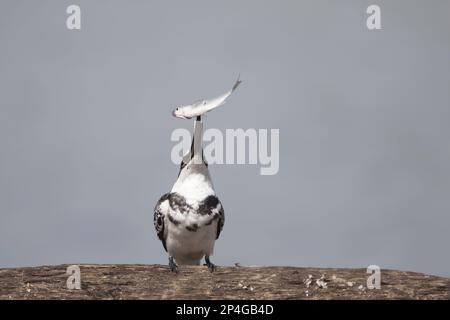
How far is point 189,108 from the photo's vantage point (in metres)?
16.7

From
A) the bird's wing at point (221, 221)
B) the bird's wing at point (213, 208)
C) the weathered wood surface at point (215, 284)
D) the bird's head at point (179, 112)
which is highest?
the bird's head at point (179, 112)

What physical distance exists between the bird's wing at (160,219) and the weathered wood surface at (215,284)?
2136 mm

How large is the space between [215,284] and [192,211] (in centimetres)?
233

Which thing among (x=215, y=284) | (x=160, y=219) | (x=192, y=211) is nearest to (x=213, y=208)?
(x=192, y=211)

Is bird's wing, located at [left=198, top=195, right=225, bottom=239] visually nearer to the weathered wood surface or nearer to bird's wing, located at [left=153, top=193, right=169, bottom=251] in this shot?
bird's wing, located at [left=153, top=193, right=169, bottom=251]

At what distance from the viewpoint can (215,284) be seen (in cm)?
1479

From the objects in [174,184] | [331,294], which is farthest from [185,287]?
[174,184]

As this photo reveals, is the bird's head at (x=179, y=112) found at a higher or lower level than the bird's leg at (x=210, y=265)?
higher

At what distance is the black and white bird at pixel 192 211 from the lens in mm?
16906

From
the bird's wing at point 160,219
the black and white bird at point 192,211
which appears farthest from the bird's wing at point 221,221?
the bird's wing at point 160,219

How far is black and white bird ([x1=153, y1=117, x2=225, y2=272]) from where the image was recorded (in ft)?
55.5

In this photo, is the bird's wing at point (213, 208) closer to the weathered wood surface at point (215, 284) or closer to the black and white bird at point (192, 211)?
the black and white bird at point (192, 211)

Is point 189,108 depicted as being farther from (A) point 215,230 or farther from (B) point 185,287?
(B) point 185,287
